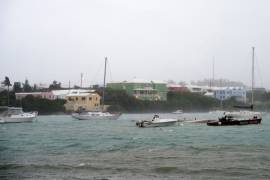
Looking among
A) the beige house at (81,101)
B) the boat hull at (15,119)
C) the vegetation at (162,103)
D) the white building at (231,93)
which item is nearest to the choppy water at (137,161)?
the boat hull at (15,119)

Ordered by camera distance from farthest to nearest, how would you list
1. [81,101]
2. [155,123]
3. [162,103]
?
[162,103] → [81,101] → [155,123]

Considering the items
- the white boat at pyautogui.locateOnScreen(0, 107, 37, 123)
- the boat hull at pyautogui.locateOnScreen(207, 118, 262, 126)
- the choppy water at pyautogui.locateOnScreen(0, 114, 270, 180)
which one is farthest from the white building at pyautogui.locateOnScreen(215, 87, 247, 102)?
the choppy water at pyautogui.locateOnScreen(0, 114, 270, 180)

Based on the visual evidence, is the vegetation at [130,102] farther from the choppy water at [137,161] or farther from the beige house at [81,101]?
the choppy water at [137,161]

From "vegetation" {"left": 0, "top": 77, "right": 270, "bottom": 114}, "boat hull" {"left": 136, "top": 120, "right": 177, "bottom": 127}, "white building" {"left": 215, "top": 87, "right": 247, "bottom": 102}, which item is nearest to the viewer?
"boat hull" {"left": 136, "top": 120, "right": 177, "bottom": 127}

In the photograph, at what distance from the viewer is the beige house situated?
384ft

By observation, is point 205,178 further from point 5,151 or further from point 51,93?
point 51,93

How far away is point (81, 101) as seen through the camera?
387 ft

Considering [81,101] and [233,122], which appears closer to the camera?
[233,122]

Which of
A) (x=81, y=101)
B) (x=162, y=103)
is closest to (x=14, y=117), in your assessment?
(x=81, y=101)

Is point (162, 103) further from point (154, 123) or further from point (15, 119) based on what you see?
Answer: point (154, 123)

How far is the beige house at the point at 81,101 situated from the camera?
117 m

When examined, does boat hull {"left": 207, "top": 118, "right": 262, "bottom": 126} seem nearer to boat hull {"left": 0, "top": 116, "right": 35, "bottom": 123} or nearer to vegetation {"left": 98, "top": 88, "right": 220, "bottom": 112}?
boat hull {"left": 0, "top": 116, "right": 35, "bottom": 123}

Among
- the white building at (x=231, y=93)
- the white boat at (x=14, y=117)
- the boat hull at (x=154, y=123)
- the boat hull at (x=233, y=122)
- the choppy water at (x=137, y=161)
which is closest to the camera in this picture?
the choppy water at (x=137, y=161)

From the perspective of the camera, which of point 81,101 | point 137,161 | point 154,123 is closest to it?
point 137,161
